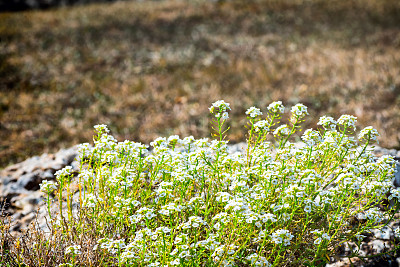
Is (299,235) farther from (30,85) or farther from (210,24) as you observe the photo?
(210,24)

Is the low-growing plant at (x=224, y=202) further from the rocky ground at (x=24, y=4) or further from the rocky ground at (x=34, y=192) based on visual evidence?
the rocky ground at (x=24, y=4)

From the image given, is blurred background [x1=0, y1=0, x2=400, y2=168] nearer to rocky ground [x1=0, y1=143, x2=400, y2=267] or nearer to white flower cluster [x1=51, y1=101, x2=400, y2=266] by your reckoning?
rocky ground [x1=0, y1=143, x2=400, y2=267]

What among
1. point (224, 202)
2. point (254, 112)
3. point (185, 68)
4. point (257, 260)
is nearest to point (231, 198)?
point (224, 202)

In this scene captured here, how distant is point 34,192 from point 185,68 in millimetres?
6600

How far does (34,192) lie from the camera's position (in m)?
4.43

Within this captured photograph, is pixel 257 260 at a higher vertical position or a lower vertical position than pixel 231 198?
lower

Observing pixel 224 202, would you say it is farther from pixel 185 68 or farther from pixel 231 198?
pixel 185 68

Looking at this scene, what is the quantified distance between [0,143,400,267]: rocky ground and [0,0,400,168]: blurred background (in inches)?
66.2

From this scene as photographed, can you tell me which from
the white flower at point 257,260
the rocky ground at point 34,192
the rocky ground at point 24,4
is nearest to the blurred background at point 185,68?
the rocky ground at point 34,192

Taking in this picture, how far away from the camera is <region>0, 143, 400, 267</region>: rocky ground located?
340 cm

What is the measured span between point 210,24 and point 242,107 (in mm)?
7088

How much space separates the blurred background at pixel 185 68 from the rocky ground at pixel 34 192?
168cm

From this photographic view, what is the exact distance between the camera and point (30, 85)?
9.42 meters

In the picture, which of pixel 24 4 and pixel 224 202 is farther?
pixel 24 4
